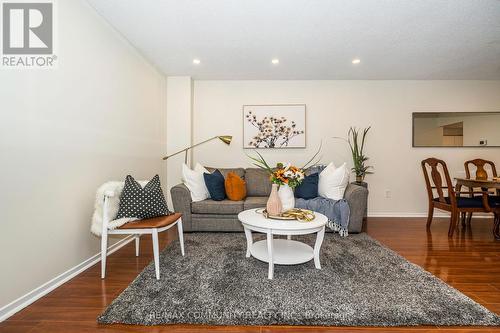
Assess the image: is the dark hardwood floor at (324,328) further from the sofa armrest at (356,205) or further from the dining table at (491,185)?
the sofa armrest at (356,205)

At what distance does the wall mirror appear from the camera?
4.52m

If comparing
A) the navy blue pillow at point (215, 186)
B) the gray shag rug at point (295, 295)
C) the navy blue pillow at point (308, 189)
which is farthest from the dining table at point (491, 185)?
the navy blue pillow at point (215, 186)

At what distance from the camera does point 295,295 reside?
72.2 inches

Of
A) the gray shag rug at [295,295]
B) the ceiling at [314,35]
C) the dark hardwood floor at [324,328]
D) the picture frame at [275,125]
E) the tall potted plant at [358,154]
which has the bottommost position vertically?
the dark hardwood floor at [324,328]

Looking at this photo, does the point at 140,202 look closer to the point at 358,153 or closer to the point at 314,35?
the point at 314,35

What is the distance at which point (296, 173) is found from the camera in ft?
8.20

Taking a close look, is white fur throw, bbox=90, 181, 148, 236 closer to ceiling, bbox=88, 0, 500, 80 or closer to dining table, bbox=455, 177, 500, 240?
ceiling, bbox=88, 0, 500, 80

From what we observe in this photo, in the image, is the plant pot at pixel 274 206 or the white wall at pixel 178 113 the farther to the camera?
the white wall at pixel 178 113

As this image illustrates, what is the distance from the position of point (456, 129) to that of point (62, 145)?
19.1 feet

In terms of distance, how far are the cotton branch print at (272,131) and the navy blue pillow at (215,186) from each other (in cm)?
125

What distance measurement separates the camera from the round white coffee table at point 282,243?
2.09 meters

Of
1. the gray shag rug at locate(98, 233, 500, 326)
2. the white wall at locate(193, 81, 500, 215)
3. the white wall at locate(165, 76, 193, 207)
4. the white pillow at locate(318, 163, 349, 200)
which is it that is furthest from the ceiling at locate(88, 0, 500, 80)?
the gray shag rug at locate(98, 233, 500, 326)

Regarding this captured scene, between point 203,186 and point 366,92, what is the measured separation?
3.36 m

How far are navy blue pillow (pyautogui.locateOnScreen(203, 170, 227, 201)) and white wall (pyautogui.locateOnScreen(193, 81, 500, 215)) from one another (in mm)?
1146
